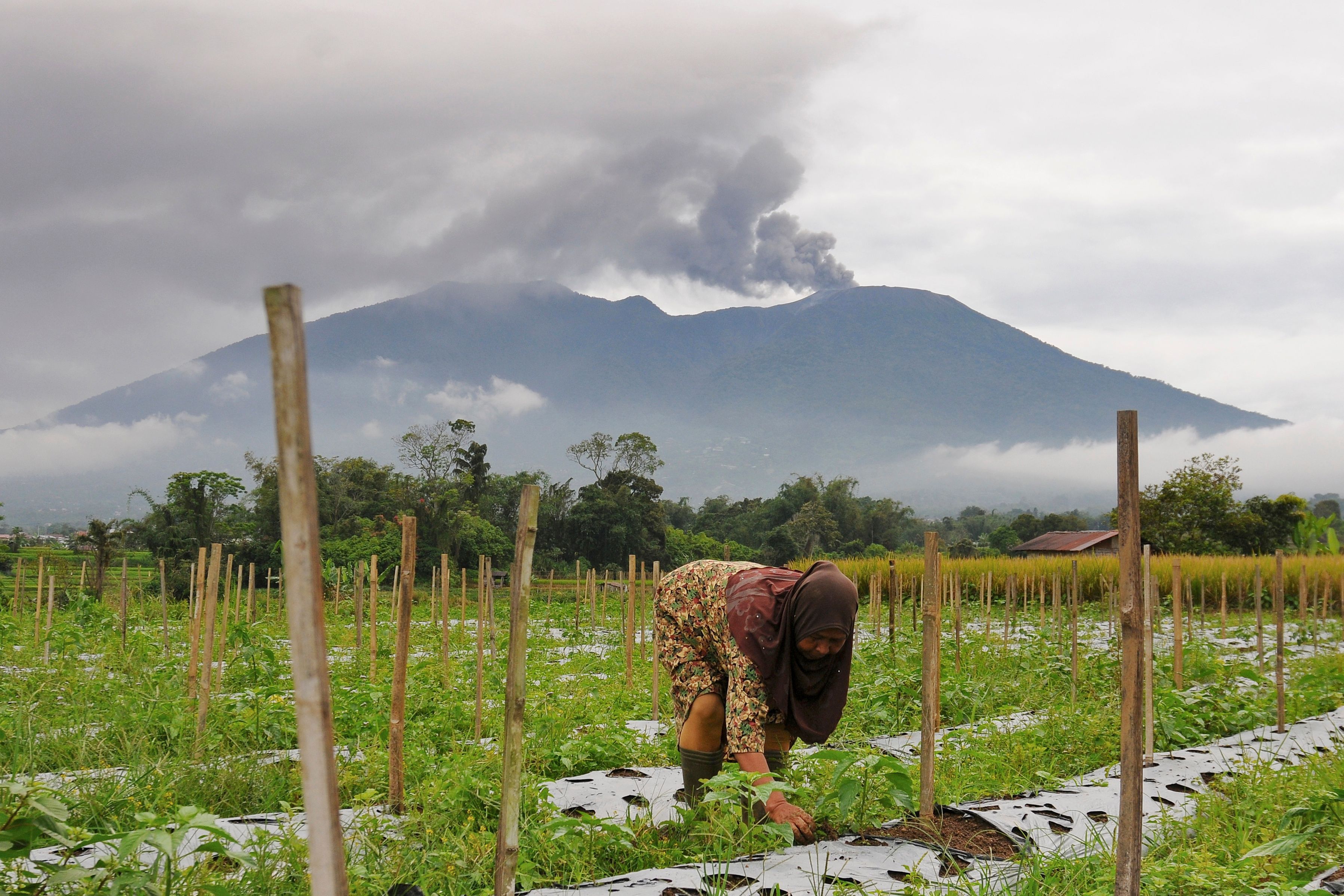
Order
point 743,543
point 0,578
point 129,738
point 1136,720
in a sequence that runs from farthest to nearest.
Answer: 1. point 743,543
2. point 0,578
3. point 129,738
4. point 1136,720

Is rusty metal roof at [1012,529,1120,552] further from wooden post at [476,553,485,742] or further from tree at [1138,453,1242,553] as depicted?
wooden post at [476,553,485,742]

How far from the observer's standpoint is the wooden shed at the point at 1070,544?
37.2 meters

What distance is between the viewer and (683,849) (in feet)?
9.41

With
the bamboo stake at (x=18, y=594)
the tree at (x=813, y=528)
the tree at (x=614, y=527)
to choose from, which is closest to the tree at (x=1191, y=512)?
the tree at (x=813, y=528)

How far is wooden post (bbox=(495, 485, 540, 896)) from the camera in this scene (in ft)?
6.00

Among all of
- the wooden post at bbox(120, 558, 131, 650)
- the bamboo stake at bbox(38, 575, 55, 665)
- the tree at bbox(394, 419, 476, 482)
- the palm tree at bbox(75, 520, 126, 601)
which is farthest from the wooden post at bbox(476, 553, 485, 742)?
the tree at bbox(394, 419, 476, 482)

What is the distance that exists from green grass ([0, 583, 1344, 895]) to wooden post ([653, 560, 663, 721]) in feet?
0.62

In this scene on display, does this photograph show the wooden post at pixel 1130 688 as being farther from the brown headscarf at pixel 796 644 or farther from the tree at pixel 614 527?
the tree at pixel 614 527

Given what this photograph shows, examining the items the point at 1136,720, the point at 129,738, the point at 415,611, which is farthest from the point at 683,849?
the point at 415,611

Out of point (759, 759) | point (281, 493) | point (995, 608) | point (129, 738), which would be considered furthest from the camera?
point (995, 608)

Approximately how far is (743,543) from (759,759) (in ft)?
Result: 139

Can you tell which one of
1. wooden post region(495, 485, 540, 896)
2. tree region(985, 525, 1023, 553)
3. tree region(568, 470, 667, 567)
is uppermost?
wooden post region(495, 485, 540, 896)

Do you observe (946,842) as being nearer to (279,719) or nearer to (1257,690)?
(279,719)

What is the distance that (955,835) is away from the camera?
296cm
